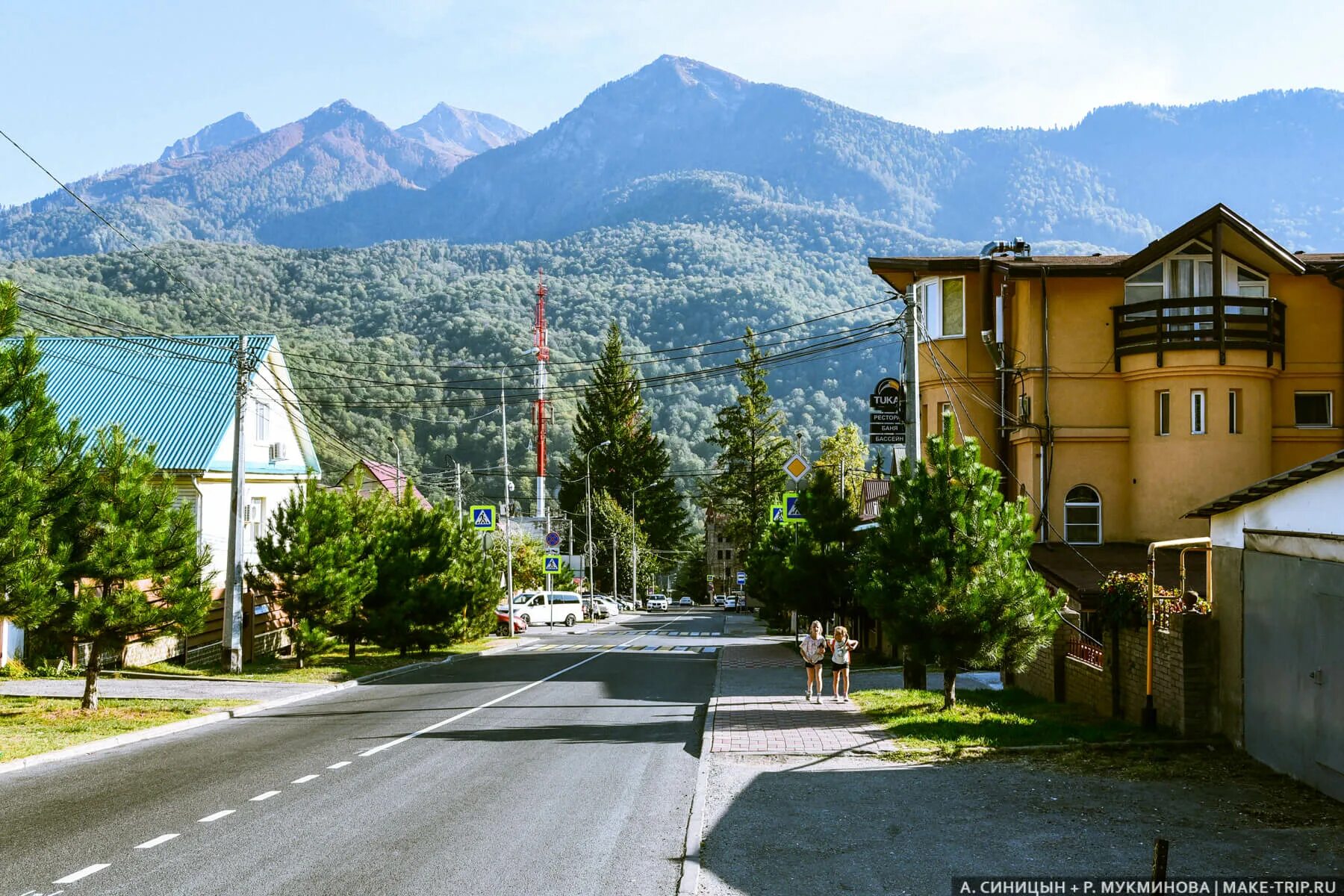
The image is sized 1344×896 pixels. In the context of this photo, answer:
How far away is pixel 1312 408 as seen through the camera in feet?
96.9

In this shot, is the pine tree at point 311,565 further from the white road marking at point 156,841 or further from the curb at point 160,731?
the white road marking at point 156,841

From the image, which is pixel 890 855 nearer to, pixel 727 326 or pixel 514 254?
pixel 727 326

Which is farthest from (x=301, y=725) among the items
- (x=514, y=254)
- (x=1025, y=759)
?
(x=514, y=254)

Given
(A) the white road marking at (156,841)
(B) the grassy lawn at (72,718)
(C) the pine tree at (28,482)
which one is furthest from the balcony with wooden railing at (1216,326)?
(A) the white road marking at (156,841)

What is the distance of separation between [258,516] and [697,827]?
30.2 m

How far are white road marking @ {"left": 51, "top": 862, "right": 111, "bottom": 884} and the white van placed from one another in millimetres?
45690

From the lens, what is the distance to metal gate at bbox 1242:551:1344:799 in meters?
10.7

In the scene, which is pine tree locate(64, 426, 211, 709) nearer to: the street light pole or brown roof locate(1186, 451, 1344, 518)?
brown roof locate(1186, 451, 1344, 518)

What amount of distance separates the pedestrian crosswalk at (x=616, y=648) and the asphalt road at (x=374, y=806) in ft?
61.6

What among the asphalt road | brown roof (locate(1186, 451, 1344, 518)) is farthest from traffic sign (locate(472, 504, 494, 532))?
brown roof (locate(1186, 451, 1344, 518))

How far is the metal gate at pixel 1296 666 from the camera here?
10.7 m

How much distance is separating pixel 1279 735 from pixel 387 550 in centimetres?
2551

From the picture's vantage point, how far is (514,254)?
164125 millimetres

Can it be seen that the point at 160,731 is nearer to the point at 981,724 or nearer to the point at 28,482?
the point at 28,482
